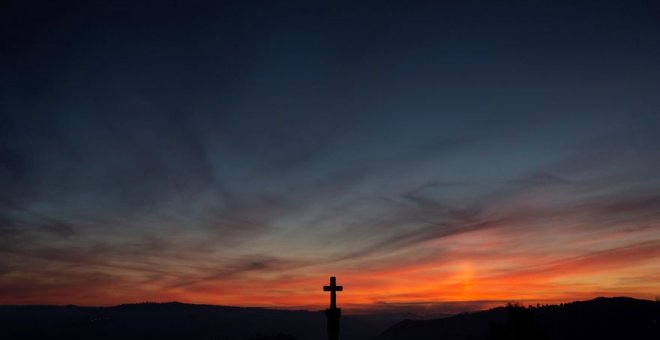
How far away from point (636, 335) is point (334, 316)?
6204 inches

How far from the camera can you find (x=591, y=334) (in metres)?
152

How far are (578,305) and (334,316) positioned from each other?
21440cm

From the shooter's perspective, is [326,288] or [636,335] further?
[636,335]

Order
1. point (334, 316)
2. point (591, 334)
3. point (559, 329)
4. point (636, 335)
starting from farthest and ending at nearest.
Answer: point (559, 329)
point (591, 334)
point (636, 335)
point (334, 316)

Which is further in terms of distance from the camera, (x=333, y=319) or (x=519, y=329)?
(x=519, y=329)

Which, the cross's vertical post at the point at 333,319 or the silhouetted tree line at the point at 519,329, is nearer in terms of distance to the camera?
the cross's vertical post at the point at 333,319

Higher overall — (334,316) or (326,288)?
(326,288)

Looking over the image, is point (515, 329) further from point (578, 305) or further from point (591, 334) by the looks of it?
point (578, 305)

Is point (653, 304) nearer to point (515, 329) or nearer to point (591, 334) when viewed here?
point (591, 334)

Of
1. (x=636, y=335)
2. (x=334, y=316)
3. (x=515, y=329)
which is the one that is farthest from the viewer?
(x=636, y=335)

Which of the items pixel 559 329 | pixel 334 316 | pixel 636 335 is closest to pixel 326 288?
pixel 334 316

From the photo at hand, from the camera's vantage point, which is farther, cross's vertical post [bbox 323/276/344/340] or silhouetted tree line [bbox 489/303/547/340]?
silhouetted tree line [bbox 489/303/547/340]

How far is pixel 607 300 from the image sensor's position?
19450 cm

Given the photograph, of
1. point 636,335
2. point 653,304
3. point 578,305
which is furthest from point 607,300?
point 636,335
